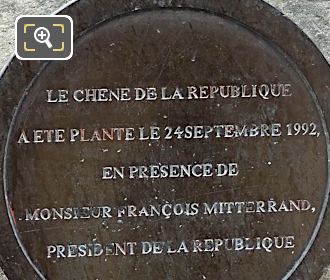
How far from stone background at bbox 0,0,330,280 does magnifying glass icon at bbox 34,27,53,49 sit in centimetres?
18

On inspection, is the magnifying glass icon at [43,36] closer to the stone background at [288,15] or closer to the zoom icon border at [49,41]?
the zoom icon border at [49,41]

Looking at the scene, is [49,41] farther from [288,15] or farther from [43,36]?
[288,15]

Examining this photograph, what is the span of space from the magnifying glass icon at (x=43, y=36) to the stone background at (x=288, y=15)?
0.58 feet

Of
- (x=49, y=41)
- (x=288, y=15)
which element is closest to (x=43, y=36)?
(x=49, y=41)

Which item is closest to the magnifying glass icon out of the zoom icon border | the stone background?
the zoom icon border

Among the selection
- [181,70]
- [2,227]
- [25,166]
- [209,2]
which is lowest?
[2,227]

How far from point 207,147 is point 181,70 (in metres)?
0.26

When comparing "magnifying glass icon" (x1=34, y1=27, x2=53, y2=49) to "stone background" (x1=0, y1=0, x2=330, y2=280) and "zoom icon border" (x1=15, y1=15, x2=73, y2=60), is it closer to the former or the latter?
"zoom icon border" (x1=15, y1=15, x2=73, y2=60)

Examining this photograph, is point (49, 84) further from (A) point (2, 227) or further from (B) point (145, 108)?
(A) point (2, 227)

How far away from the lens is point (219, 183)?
212 cm

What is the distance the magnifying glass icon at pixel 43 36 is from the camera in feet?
6.97

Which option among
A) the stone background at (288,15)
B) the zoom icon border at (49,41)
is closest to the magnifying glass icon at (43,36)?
the zoom icon border at (49,41)

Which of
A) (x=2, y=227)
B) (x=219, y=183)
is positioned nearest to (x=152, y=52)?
(x=219, y=183)

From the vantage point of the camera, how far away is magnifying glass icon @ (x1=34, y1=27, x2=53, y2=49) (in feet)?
6.97
